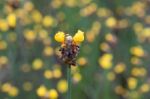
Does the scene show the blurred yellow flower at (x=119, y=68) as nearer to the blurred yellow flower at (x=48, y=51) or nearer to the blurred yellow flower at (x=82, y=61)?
the blurred yellow flower at (x=82, y=61)

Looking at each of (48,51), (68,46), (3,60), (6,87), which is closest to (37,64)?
(48,51)

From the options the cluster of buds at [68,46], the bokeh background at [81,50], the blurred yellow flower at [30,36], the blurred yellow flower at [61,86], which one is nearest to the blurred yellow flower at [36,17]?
the bokeh background at [81,50]

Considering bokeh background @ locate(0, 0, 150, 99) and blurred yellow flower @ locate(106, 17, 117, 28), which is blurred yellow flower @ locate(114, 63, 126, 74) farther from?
blurred yellow flower @ locate(106, 17, 117, 28)

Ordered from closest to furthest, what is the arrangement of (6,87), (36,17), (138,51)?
(6,87) < (138,51) < (36,17)

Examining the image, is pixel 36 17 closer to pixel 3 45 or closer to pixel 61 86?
pixel 3 45

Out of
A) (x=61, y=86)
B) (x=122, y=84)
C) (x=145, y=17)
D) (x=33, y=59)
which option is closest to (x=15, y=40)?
(x=33, y=59)

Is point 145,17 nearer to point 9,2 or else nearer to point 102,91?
point 102,91

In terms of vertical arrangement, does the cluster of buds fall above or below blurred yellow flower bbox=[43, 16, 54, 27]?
below

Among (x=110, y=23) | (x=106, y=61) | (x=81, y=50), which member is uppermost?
(x=110, y=23)

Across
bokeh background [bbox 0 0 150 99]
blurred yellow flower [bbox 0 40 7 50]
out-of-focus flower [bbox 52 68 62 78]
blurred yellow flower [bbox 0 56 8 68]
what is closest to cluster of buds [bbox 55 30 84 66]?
bokeh background [bbox 0 0 150 99]

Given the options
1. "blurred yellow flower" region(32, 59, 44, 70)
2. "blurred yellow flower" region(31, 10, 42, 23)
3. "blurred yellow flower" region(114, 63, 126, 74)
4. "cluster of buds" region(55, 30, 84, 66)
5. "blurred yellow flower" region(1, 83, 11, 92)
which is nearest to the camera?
"cluster of buds" region(55, 30, 84, 66)
